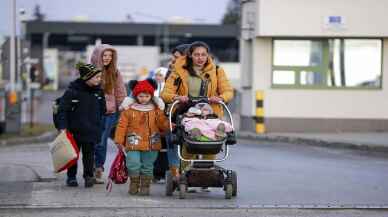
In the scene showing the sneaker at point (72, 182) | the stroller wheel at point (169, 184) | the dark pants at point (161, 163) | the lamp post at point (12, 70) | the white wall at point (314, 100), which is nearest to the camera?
the stroller wheel at point (169, 184)

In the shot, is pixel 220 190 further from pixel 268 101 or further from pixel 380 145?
pixel 268 101

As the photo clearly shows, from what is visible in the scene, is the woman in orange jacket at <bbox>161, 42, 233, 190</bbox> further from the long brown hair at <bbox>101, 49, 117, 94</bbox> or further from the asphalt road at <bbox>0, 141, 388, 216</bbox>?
the long brown hair at <bbox>101, 49, 117, 94</bbox>

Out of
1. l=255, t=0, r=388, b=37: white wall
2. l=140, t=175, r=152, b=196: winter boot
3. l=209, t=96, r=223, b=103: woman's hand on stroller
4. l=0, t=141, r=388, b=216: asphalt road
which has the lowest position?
l=0, t=141, r=388, b=216: asphalt road

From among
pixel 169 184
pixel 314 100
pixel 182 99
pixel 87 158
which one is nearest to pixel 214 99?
pixel 182 99

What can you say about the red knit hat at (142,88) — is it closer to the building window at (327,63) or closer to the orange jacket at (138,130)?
the orange jacket at (138,130)

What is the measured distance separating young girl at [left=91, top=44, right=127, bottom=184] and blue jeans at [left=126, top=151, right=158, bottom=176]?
1349 millimetres

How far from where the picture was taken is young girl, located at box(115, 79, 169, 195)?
1171cm

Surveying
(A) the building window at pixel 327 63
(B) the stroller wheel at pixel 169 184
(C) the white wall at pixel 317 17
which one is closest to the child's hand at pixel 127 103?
(B) the stroller wheel at pixel 169 184

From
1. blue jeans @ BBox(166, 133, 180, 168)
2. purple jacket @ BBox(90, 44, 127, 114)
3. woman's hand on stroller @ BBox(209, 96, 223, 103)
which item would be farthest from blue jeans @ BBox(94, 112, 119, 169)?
woman's hand on stroller @ BBox(209, 96, 223, 103)

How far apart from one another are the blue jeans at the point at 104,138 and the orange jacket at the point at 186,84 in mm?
1576

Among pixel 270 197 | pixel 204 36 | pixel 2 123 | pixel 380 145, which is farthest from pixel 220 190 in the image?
pixel 204 36

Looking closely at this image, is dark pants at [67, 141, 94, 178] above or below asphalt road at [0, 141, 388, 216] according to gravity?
above

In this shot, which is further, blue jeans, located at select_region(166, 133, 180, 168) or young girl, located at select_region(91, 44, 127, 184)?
young girl, located at select_region(91, 44, 127, 184)

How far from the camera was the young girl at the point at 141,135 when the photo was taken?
1171cm
